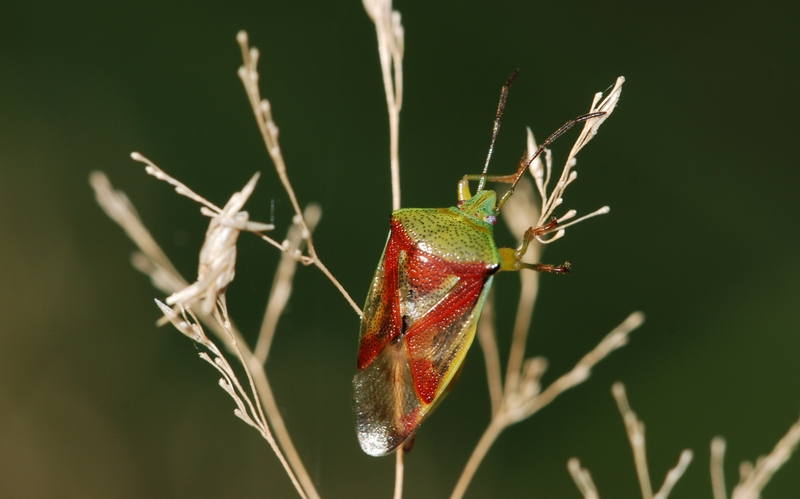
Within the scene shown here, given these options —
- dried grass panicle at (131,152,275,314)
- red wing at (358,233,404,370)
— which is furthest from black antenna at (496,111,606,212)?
dried grass panicle at (131,152,275,314)

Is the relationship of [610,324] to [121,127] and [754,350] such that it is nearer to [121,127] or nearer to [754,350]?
[754,350]

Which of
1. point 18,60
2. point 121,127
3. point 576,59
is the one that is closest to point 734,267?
point 576,59

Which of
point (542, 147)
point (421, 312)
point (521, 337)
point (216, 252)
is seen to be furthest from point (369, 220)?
point (216, 252)

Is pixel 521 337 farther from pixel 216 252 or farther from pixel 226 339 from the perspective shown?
pixel 216 252

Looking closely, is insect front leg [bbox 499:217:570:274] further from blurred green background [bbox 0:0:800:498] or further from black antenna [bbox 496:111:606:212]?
blurred green background [bbox 0:0:800:498]

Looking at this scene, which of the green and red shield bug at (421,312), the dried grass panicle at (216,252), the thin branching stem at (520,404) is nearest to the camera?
the dried grass panicle at (216,252)

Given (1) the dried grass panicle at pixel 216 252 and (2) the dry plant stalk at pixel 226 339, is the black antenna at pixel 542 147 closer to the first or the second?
(2) the dry plant stalk at pixel 226 339

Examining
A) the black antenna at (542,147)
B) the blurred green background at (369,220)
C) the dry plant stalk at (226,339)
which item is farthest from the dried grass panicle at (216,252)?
the blurred green background at (369,220)
